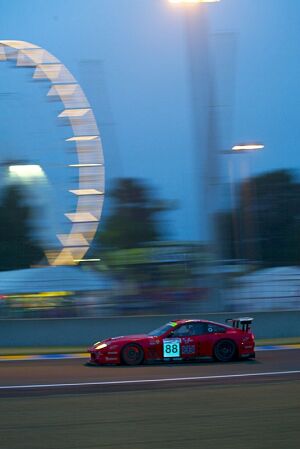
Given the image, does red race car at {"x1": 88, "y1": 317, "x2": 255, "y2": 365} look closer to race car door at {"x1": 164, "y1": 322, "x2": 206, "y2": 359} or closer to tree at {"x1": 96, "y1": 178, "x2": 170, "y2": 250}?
race car door at {"x1": 164, "y1": 322, "x2": 206, "y2": 359}

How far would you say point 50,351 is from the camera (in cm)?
1928

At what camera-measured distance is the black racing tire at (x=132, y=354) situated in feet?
49.1

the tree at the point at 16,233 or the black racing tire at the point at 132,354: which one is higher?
the tree at the point at 16,233

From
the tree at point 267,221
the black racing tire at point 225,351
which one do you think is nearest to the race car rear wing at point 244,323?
the black racing tire at point 225,351

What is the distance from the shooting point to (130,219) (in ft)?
150

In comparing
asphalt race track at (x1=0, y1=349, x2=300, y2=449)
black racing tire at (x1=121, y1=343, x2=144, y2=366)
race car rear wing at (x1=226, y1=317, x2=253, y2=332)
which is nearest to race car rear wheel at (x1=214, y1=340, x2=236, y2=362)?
race car rear wing at (x1=226, y1=317, x2=253, y2=332)

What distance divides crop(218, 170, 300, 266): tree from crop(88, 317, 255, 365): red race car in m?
21.6

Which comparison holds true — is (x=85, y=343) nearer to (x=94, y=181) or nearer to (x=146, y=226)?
(x=94, y=181)

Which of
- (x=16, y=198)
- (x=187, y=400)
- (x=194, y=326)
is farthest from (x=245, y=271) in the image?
(x=16, y=198)

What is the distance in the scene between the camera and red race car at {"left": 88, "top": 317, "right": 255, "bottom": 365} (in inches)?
589

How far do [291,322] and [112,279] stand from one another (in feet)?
24.3

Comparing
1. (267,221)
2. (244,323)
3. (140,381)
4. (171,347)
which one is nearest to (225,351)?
(244,323)

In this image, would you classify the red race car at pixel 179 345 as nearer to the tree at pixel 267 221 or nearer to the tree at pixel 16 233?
the tree at pixel 267 221

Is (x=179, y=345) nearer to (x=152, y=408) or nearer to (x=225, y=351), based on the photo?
(x=225, y=351)
